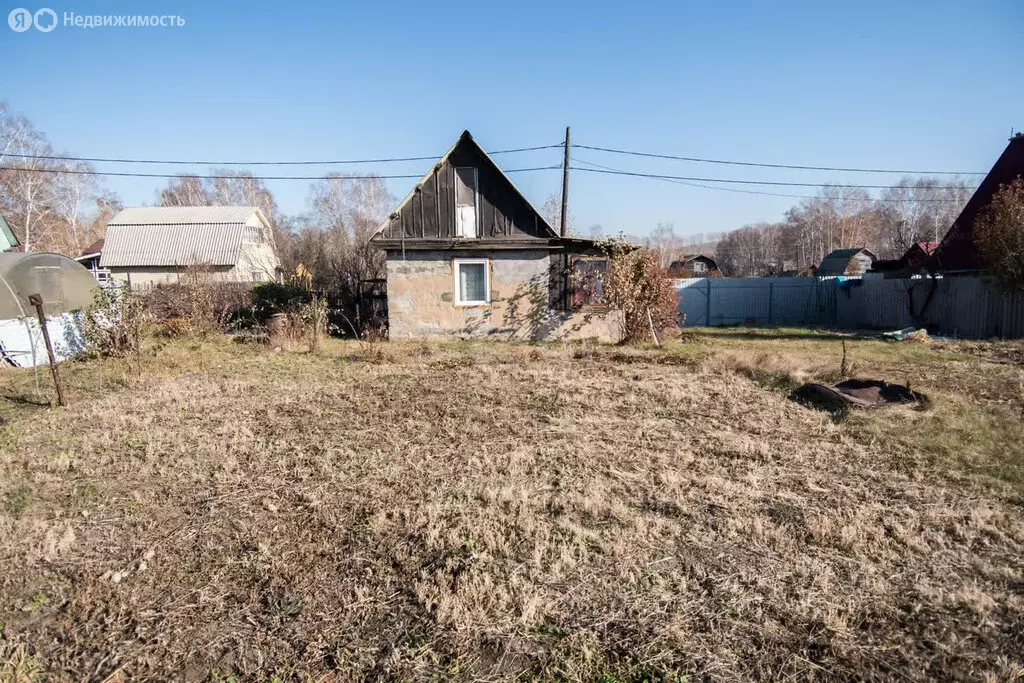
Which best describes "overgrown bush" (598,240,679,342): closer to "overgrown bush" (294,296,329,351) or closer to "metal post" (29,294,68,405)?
"overgrown bush" (294,296,329,351)

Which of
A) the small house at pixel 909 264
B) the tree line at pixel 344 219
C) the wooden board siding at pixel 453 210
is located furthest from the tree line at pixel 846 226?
the wooden board siding at pixel 453 210

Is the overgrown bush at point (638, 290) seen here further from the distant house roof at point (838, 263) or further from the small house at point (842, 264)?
the distant house roof at point (838, 263)

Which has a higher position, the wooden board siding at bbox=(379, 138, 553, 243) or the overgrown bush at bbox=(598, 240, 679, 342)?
the wooden board siding at bbox=(379, 138, 553, 243)

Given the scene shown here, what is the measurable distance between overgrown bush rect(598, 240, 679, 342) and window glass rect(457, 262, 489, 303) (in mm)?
3299

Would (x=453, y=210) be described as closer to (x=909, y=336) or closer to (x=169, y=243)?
(x=909, y=336)

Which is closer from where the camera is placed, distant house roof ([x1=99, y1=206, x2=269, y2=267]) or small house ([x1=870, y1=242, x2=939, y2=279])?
small house ([x1=870, y1=242, x2=939, y2=279])

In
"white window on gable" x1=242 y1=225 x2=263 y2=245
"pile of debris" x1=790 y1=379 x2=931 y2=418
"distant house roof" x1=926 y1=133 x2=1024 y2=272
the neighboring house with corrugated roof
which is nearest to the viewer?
"pile of debris" x1=790 y1=379 x2=931 y2=418

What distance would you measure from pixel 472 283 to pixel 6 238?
2206 centimetres

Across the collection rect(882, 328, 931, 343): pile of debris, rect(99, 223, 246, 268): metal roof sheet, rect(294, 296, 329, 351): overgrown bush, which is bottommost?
rect(882, 328, 931, 343): pile of debris

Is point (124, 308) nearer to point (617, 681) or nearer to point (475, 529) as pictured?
point (475, 529)

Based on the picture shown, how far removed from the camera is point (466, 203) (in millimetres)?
14609

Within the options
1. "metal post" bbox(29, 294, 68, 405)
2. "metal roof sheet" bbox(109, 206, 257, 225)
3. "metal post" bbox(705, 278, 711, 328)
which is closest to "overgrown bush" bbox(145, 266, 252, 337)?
"metal post" bbox(29, 294, 68, 405)

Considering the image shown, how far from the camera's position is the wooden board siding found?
47.5 ft

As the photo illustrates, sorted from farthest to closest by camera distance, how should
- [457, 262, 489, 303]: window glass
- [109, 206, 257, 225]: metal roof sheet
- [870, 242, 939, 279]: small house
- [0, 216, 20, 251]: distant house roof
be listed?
[109, 206, 257, 225]: metal roof sheet < [0, 216, 20, 251]: distant house roof < [870, 242, 939, 279]: small house < [457, 262, 489, 303]: window glass
